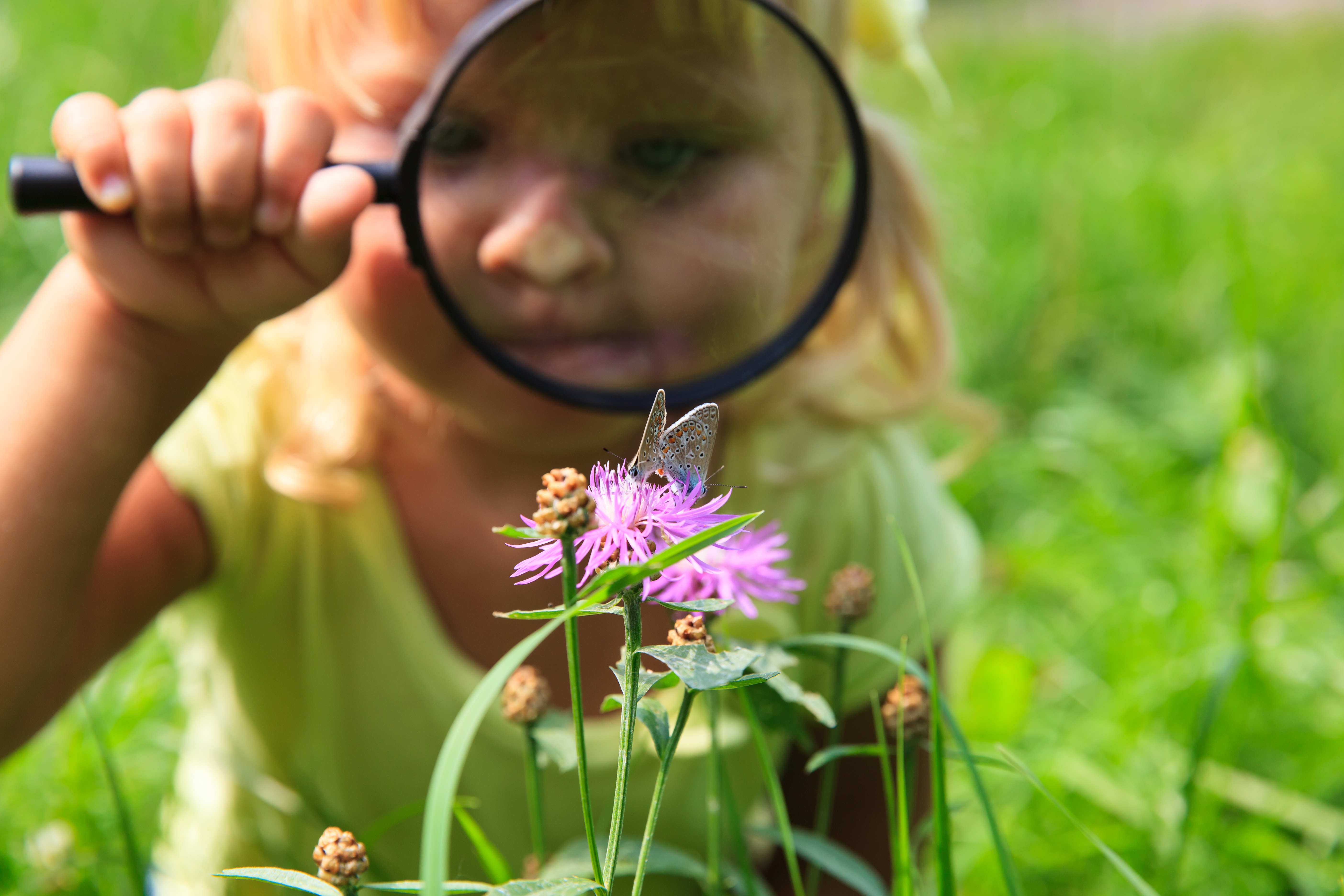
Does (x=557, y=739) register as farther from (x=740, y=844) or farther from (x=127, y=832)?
(x=127, y=832)

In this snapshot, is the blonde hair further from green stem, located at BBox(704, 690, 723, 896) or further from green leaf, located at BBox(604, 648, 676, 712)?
green leaf, located at BBox(604, 648, 676, 712)

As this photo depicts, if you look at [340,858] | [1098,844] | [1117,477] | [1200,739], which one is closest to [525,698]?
[340,858]

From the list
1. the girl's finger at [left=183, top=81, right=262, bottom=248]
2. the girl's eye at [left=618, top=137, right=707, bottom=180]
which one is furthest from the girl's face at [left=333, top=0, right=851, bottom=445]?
the girl's finger at [left=183, top=81, right=262, bottom=248]

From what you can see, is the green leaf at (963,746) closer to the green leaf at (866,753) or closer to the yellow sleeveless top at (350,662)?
the green leaf at (866,753)

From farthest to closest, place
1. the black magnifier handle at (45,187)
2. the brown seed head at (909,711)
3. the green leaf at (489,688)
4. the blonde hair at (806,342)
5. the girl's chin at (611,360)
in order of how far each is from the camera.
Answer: the blonde hair at (806,342) < the girl's chin at (611,360) < the black magnifier handle at (45,187) < the brown seed head at (909,711) < the green leaf at (489,688)

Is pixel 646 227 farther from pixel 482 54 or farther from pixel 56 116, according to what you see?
pixel 56 116

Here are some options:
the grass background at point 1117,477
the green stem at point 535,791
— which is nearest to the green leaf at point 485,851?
the green stem at point 535,791
